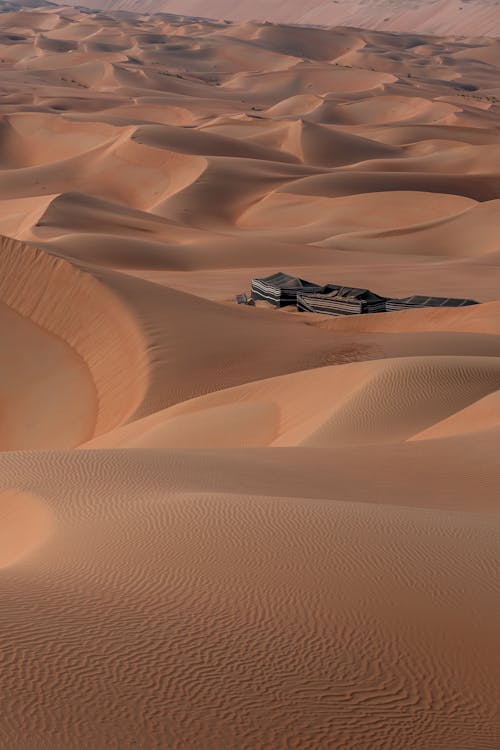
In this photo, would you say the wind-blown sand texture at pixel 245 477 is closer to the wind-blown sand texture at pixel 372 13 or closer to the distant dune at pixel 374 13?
the wind-blown sand texture at pixel 372 13

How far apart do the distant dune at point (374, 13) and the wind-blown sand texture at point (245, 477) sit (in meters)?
112

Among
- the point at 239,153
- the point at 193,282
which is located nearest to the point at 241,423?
the point at 193,282

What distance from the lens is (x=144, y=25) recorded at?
122000 mm

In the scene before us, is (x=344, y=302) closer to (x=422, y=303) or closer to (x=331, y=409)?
(x=422, y=303)

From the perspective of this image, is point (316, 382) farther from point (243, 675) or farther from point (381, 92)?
point (381, 92)

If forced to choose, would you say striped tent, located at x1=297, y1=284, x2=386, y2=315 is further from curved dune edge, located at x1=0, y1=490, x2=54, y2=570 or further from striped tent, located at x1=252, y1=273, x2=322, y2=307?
curved dune edge, located at x1=0, y1=490, x2=54, y2=570

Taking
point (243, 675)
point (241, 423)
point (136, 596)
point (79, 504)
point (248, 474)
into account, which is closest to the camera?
point (243, 675)

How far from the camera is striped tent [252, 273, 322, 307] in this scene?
2347 centimetres

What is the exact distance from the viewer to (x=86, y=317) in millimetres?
18500

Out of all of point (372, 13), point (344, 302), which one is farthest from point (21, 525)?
point (372, 13)

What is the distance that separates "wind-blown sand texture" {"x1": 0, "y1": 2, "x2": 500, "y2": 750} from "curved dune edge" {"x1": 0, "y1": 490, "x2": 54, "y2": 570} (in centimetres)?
3

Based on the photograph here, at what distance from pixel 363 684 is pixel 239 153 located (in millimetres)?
47416

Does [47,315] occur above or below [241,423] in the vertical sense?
below

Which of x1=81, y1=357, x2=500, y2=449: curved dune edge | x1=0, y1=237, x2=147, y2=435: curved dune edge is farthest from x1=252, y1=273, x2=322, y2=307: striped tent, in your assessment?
x1=81, y1=357, x2=500, y2=449: curved dune edge
